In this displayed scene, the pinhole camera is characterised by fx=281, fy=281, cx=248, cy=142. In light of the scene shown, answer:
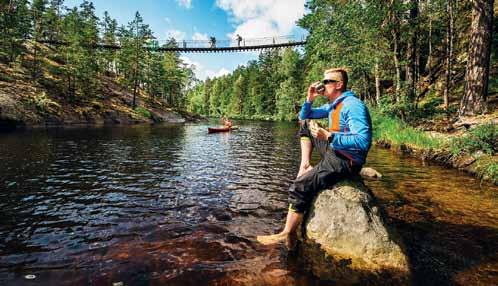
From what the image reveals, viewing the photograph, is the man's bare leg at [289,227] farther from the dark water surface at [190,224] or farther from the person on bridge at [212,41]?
the person on bridge at [212,41]

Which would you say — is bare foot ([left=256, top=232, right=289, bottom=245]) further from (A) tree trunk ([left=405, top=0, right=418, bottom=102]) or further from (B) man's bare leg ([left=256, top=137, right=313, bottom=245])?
(A) tree trunk ([left=405, top=0, right=418, bottom=102])

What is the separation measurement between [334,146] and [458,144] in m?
9.67

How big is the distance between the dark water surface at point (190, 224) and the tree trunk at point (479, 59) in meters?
5.02

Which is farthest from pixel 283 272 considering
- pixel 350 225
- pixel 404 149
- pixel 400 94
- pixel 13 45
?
pixel 13 45

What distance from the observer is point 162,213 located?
655cm

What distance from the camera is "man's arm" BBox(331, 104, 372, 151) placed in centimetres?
435

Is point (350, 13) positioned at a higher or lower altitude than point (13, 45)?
lower

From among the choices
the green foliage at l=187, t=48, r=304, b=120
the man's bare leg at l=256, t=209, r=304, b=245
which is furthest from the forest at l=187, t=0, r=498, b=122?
the green foliage at l=187, t=48, r=304, b=120

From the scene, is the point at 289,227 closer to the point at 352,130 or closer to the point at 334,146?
the point at 334,146

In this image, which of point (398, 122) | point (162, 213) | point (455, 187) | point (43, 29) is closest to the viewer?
point (162, 213)

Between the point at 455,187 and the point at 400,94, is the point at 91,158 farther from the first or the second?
the point at 400,94

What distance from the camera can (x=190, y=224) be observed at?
591 centimetres

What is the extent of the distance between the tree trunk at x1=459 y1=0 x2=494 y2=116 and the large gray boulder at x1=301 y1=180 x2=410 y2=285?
12.2m

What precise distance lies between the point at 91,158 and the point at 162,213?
Answer: 8.93m
